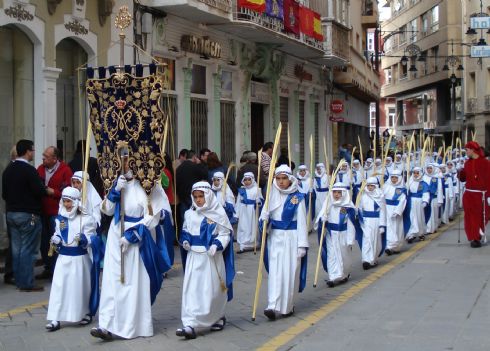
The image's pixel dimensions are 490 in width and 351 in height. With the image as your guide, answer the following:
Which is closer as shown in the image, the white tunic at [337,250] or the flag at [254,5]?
the white tunic at [337,250]

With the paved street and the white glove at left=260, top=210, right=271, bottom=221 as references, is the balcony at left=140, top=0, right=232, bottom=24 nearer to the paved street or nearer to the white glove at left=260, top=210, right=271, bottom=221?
the paved street

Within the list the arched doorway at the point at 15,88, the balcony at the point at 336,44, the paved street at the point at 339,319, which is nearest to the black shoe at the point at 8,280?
the paved street at the point at 339,319

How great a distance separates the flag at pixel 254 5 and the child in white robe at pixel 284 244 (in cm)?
1337

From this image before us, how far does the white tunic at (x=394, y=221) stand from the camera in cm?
1583

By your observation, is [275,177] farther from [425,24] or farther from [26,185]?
[425,24]

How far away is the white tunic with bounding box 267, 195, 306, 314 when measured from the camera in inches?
375

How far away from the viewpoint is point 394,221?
52.4 feet

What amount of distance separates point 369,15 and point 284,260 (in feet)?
122

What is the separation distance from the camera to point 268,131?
93.4 ft

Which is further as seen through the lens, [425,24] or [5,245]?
[425,24]

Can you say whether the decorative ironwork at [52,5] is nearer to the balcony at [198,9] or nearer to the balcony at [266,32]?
the balcony at [198,9]

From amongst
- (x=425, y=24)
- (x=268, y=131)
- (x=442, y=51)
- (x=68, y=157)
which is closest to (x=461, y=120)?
(x=442, y=51)

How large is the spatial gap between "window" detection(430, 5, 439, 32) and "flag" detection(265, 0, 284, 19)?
38.0 m

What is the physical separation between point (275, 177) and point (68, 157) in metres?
8.15
